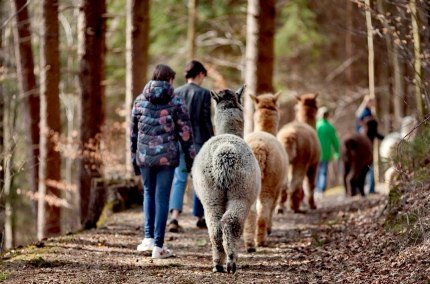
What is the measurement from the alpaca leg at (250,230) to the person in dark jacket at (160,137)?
3.13 feet

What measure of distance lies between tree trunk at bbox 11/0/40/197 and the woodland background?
0.03 meters

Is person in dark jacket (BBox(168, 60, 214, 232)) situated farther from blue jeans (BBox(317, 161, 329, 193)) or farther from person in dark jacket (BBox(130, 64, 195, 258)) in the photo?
blue jeans (BBox(317, 161, 329, 193))

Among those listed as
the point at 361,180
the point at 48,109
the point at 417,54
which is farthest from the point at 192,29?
the point at 417,54

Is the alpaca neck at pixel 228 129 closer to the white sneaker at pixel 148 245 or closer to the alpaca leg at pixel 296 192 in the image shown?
the white sneaker at pixel 148 245

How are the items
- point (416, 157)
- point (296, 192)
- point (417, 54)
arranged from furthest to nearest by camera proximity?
point (296, 192)
point (416, 157)
point (417, 54)

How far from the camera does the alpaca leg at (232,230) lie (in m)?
6.55

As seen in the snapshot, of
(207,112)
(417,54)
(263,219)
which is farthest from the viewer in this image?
(207,112)

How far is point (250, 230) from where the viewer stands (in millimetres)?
8188

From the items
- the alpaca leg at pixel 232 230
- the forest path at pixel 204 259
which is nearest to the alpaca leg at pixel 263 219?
the forest path at pixel 204 259

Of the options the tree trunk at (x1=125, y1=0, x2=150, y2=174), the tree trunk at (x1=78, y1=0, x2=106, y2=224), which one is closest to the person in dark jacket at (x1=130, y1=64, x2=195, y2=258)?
the tree trunk at (x1=78, y1=0, x2=106, y2=224)

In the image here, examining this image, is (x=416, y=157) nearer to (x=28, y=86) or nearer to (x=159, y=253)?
(x=159, y=253)

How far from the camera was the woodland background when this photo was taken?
947cm

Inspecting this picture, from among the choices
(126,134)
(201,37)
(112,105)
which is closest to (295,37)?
(201,37)

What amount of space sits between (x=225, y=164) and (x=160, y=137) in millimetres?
1243
